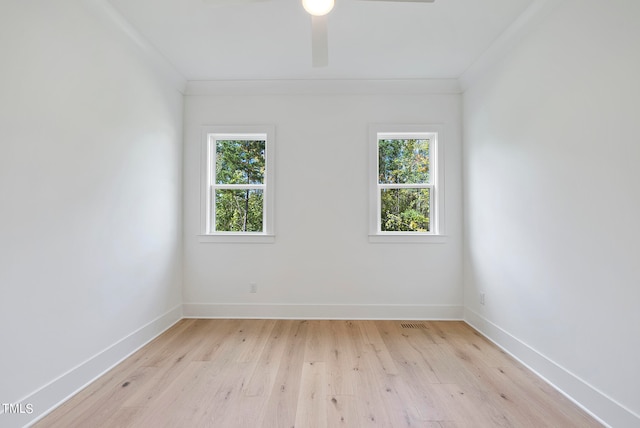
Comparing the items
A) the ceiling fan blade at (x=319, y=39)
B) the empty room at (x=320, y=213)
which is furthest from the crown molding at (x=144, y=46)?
the ceiling fan blade at (x=319, y=39)

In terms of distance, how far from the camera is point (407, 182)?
358 cm

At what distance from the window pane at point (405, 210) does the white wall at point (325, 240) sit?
222mm

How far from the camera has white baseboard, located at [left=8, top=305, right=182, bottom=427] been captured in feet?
5.40

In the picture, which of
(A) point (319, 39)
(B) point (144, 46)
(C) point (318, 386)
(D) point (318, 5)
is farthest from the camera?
(B) point (144, 46)

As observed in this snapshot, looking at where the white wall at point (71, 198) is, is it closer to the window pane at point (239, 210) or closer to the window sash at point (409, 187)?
the window pane at point (239, 210)

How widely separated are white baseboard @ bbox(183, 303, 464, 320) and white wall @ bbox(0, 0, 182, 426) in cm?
63

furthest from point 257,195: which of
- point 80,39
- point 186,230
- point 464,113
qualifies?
point 464,113

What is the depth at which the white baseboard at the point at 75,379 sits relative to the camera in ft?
5.40

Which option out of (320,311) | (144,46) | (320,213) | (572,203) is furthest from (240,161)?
(572,203)

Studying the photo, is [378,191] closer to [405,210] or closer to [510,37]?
[405,210]

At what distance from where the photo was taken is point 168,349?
104 inches

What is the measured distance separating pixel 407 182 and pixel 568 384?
88.9 inches

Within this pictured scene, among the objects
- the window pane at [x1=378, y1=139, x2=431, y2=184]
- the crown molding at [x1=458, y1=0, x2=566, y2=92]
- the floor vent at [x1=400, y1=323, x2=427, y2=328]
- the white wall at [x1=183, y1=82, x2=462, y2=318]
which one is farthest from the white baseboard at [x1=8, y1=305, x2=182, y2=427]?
the crown molding at [x1=458, y1=0, x2=566, y2=92]

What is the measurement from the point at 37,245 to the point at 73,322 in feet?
1.88
